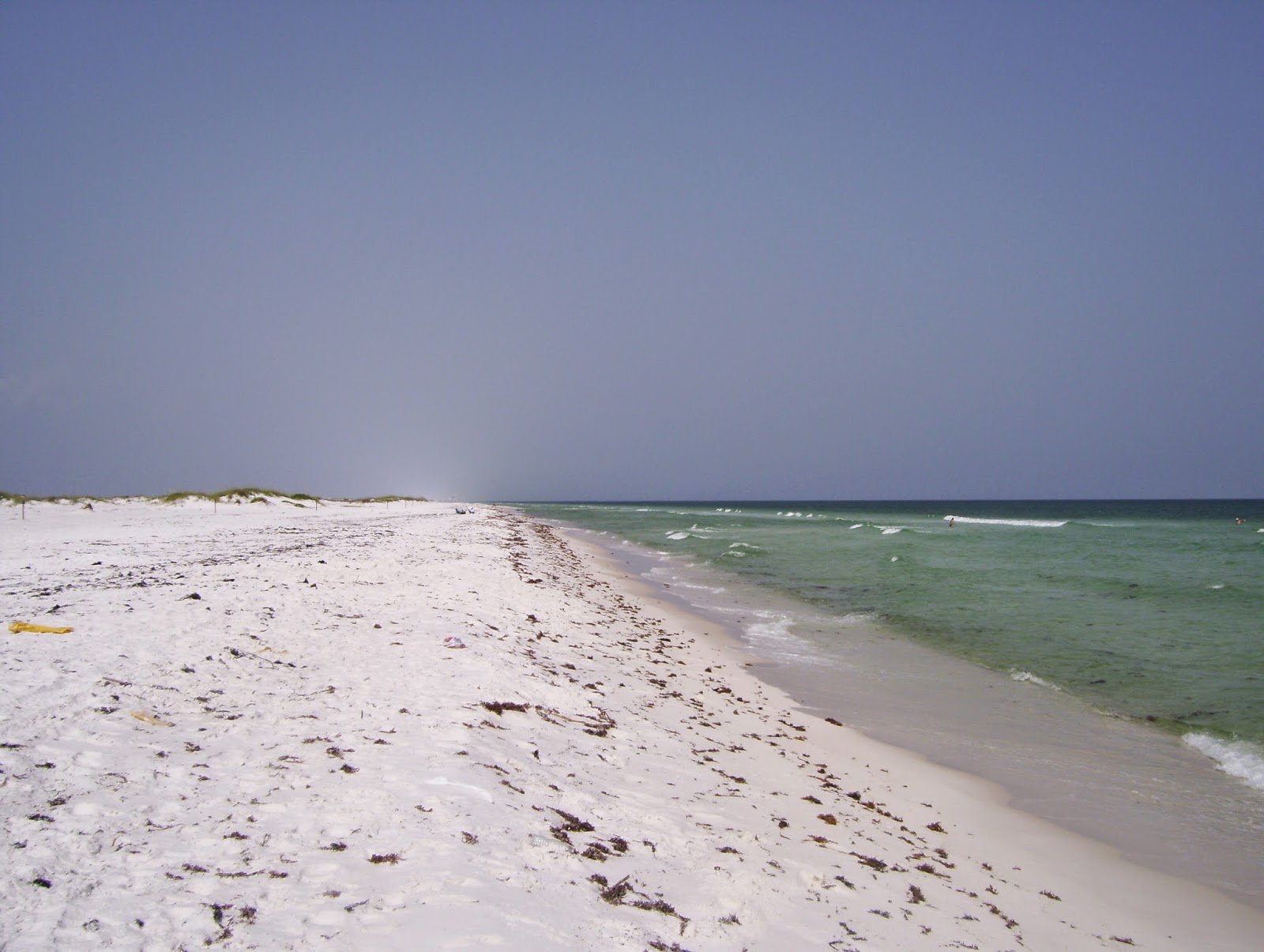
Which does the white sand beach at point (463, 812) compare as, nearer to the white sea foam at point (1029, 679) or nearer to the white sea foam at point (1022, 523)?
the white sea foam at point (1029, 679)

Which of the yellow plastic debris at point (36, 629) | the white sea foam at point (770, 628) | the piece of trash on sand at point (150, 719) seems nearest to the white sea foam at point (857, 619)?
the white sea foam at point (770, 628)

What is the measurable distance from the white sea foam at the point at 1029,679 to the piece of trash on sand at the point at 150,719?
12.2 meters

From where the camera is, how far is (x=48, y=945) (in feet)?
8.93

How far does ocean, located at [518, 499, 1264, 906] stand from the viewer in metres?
6.84

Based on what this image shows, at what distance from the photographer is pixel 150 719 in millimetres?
5219

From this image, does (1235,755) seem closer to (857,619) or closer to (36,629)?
(857,619)

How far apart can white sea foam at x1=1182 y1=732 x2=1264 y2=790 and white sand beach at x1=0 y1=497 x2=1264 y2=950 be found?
3.45m

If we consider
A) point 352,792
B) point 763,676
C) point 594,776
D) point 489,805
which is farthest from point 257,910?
point 763,676

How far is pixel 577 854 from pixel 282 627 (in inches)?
246

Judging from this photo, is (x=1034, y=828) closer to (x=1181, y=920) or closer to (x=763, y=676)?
(x=1181, y=920)

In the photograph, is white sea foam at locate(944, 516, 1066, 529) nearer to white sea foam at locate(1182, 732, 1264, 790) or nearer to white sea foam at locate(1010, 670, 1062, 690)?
white sea foam at locate(1010, 670, 1062, 690)

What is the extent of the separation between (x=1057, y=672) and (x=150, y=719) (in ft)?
44.3

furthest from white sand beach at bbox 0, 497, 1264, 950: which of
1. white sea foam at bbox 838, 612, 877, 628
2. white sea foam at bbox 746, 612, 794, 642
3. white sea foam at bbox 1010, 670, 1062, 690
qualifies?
white sea foam at bbox 838, 612, 877, 628

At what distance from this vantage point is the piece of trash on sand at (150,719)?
518 centimetres
